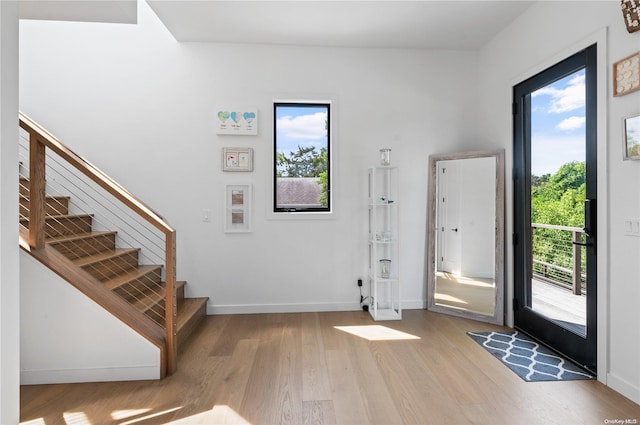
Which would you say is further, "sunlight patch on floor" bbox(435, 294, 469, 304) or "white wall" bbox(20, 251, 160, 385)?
"sunlight patch on floor" bbox(435, 294, 469, 304)

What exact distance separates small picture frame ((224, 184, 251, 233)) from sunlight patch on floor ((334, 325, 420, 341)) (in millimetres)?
1444

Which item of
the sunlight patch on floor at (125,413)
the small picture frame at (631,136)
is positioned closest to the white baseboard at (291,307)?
the sunlight patch on floor at (125,413)

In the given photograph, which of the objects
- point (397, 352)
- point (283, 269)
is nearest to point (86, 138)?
point (283, 269)

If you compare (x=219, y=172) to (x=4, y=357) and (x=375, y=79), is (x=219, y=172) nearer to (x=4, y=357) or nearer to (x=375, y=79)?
(x=375, y=79)

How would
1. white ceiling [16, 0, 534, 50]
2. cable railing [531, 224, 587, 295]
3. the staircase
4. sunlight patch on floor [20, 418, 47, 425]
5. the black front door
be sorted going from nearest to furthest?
1. sunlight patch on floor [20, 418, 47, 425]
2. the staircase
3. the black front door
4. cable railing [531, 224, 587, 295]
5. white ceiling [16, 0, 534, 50]

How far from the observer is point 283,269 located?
3.87 metres

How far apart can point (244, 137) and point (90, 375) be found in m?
2.48

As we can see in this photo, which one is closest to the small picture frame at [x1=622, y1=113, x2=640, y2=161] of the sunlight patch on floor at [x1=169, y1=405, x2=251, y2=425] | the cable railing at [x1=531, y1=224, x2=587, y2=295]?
the cable railing at [x1=531, y1=224, x2=587, y2=295]

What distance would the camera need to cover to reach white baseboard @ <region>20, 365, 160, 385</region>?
7.66 feet

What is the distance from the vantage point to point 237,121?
3770mm

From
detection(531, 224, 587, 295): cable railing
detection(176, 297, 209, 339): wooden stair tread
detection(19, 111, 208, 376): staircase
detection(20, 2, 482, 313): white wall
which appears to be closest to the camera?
detection(19, 111, 208, 376): staircase

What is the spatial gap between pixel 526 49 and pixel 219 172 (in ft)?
10.3

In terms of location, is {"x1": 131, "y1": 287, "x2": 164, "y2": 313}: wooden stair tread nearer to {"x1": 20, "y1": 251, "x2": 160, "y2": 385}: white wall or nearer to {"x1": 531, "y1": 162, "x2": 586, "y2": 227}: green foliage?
{"x1": 20, "y1": 251, "x2": 160, "y2": 385}: white wall

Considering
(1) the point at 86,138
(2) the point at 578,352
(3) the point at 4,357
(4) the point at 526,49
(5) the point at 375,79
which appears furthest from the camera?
(5) the point at 375,79
